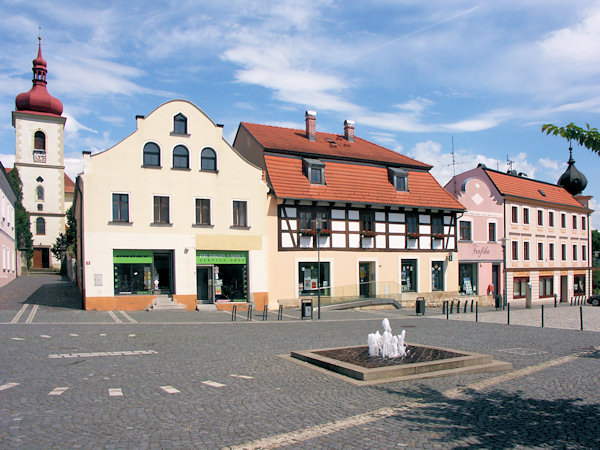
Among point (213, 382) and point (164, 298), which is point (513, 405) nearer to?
point (213, 382)

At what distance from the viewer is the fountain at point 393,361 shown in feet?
35.3

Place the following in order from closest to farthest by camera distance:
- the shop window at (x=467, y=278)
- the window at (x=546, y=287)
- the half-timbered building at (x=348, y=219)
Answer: the half-timbered building at (x=348, y=219) → the shop window at (x=467, y=278) → the window at (x=546, y=287)

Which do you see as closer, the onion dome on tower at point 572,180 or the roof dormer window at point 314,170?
the roof dormer window at point 314,170

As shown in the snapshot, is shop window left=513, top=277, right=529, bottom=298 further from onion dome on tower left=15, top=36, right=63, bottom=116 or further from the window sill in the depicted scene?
onion dome on tower left=15, top=36, right=63, bottom=116

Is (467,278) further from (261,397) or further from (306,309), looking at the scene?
(261,397)

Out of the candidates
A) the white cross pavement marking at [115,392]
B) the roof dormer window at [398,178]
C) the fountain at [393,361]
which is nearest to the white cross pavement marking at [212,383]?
the white cross pavement marking at [115,392]

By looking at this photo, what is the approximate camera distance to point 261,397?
9.19 meters

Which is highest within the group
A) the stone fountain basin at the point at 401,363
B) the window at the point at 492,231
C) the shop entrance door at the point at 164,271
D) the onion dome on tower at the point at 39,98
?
the onion dome on tower at the point at 39,98

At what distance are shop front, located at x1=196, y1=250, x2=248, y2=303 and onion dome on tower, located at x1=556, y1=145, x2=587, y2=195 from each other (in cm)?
4021

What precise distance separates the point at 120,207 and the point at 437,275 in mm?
21408

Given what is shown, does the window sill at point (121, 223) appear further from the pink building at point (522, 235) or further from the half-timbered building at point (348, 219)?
the pink building at point (522, 235)

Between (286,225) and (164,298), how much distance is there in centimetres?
806

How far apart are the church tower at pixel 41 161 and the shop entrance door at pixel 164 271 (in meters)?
43.6

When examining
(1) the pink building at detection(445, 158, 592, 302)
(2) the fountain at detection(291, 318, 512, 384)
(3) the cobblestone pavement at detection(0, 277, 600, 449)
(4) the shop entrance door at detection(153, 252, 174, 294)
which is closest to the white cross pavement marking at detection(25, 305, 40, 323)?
(3) the cobblestone pavement at detection(0, 277, 600, 449)
